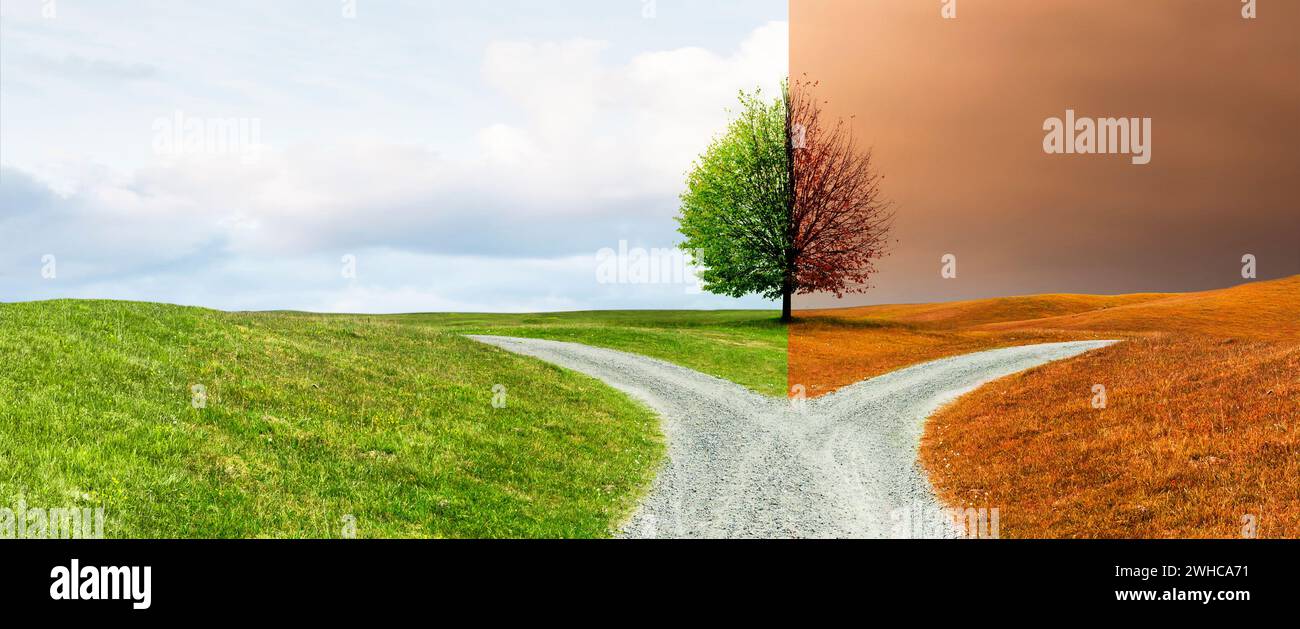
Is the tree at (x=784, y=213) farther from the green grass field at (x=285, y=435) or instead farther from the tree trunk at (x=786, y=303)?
the green grass field at (x=285, y=435)

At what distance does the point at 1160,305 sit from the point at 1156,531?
78.7 m

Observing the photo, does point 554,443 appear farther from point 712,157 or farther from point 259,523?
point 712,157

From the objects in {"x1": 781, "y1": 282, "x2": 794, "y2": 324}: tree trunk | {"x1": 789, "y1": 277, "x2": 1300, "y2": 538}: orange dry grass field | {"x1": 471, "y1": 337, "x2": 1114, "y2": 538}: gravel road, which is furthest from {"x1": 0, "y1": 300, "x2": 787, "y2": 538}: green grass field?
{"x1": 781, "y1": 282, "x2": 794, "y2": 324}: tree trunk

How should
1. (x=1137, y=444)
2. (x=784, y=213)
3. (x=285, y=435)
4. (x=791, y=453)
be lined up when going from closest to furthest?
(x=285, y=435) < (x=1137, y=444) < (x=791, y=453) < (x=784, y=213)

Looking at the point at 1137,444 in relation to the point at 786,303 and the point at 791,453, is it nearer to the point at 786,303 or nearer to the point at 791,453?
the point at 791,453

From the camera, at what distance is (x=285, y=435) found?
56.6 feet

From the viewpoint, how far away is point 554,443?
21.0 meters

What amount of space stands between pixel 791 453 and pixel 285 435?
14444 millimetres

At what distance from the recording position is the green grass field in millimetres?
13023

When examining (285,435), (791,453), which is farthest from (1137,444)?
(285,435)

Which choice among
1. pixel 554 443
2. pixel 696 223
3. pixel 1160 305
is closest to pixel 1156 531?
pixel 554 443

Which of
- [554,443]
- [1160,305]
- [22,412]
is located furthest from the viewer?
[1160,305]

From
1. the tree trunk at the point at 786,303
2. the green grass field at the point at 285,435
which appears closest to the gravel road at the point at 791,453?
the green grass field at the point at 285,435

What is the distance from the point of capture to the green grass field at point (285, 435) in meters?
13.0
